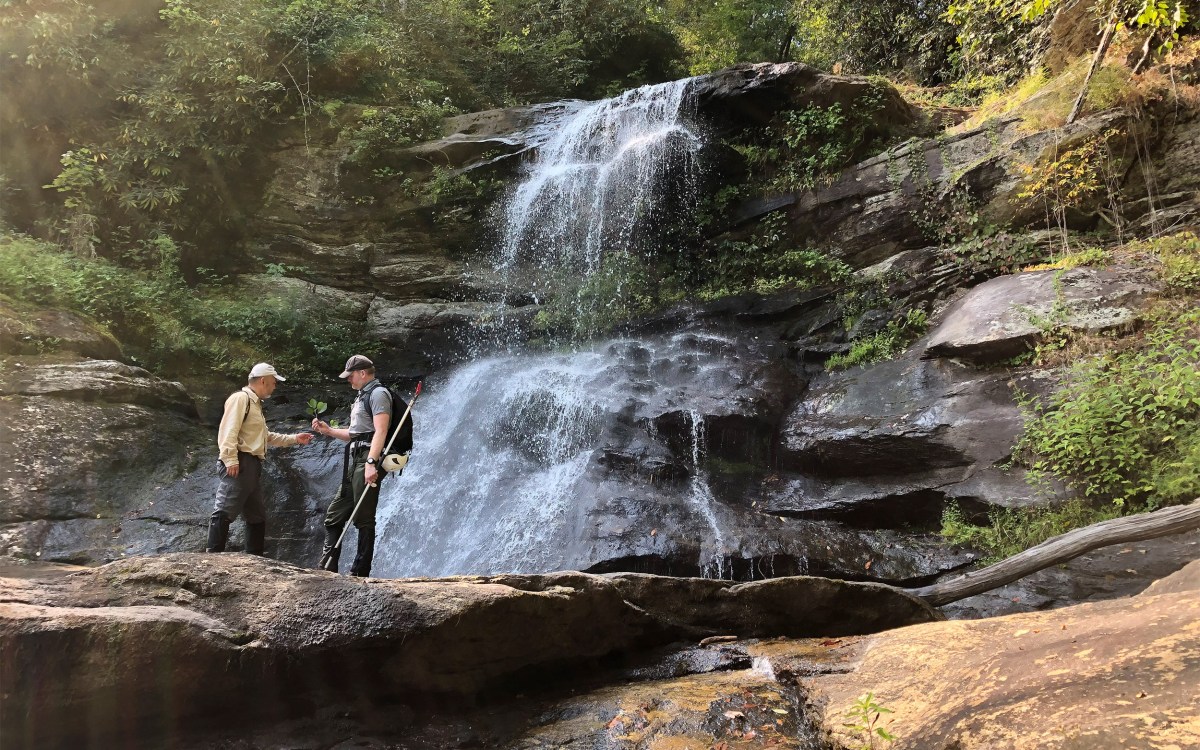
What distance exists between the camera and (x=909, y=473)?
7.32m

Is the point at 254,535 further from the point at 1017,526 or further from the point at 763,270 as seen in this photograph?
the point at 763,270

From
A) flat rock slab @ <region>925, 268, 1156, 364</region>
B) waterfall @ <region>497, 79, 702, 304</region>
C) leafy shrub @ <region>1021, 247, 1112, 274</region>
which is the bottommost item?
flat rock slab @ <region>925, 268, 1156, 364</region>

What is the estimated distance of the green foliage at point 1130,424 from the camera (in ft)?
18.3

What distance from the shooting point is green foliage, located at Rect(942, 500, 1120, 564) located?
19.5ft

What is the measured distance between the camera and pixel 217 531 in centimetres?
472

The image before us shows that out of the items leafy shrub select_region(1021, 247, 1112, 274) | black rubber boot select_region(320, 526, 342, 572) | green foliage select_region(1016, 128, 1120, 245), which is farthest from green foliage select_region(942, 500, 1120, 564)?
black rubber boot select_region(320, 526, 342, 572)

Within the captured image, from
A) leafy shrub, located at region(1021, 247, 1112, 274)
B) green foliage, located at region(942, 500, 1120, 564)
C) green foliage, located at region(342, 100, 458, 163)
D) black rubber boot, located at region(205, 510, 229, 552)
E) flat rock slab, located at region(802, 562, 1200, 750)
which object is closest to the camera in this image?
flat rock slab, located at region(802, 562, 1200, 750)

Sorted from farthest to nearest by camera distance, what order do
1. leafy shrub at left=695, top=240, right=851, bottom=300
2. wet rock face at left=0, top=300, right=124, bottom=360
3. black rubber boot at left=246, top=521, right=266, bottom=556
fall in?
leafy shrub at left=695, top=240, right=851, bottom=300
wet rock face at left=0, top=300, right=124, bottom=360
black rubber boot at left=246, top=521, right=266, bottom=556

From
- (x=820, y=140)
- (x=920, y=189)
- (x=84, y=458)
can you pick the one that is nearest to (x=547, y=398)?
(x=84, y=458)

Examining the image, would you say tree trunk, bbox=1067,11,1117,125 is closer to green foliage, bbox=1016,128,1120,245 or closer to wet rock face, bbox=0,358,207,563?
green foliage, bbox=1016,128,1120,245

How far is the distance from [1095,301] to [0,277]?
45.9 feet

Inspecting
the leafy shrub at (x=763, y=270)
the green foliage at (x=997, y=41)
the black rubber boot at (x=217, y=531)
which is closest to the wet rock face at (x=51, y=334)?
the black rubber boot at (x=217, y=531)

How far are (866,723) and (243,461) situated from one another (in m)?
4.70

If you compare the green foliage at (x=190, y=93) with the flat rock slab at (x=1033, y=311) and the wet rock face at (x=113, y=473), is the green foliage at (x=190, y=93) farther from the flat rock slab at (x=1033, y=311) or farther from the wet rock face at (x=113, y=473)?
the flat rock slab at (x=1033, y=311)
